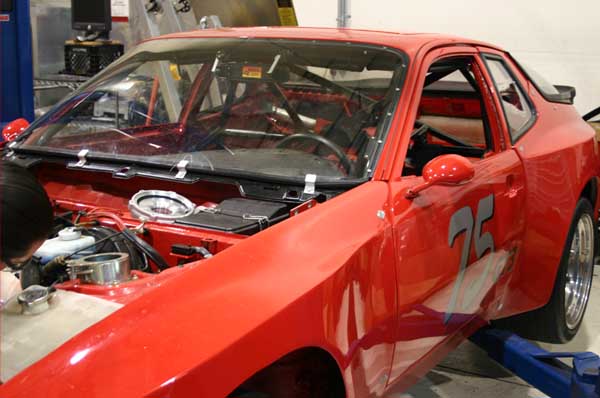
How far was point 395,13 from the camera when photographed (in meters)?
8.13

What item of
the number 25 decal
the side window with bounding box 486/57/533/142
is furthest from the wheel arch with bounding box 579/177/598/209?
the number 25 decal

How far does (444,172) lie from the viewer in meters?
2.33

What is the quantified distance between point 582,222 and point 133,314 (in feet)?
9.43

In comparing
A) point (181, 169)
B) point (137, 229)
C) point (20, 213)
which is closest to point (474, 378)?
point (181, 169)

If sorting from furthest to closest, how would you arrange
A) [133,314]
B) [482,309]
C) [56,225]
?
[482,309], [56,225], [133,314]

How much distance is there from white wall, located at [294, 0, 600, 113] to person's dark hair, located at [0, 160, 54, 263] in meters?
6.79

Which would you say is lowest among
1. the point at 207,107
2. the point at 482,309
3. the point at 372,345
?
the point at 482,309

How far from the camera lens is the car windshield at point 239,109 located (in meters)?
2.62

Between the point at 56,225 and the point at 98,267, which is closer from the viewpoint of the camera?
the point at 98,267

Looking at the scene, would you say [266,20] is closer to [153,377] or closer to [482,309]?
[482,309]

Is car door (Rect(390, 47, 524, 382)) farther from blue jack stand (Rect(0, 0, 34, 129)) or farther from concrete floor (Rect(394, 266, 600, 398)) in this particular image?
blue jack stand (Rect(0, 0, 34, 129))

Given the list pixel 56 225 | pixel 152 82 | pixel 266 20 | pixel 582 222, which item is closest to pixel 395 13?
pixel 266 20

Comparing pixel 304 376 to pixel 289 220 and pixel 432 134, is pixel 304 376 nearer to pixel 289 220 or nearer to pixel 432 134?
pixel 289 220

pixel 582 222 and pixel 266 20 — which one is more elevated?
pixel 266 20
